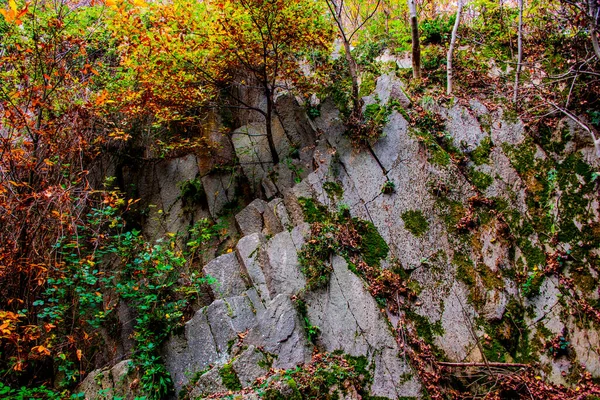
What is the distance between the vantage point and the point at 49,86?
6.36 metres

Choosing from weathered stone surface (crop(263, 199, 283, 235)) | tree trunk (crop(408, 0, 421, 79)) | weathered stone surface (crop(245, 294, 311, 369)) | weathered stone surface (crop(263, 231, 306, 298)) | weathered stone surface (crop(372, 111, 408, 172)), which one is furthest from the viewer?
tree trunk (crop(408, 0, 421, 79))

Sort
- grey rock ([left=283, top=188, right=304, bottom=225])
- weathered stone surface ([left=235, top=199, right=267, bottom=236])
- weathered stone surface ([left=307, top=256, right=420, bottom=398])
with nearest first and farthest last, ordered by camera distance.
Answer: weathered stone surface ([left=307, top=256, right=420, bottom=398]), grey rock ([left=283, top=188, right=304, bottom=225]), weathered stone surface ([left=235, top=199, right=267, bottom=236])

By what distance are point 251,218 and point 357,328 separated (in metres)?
3.55

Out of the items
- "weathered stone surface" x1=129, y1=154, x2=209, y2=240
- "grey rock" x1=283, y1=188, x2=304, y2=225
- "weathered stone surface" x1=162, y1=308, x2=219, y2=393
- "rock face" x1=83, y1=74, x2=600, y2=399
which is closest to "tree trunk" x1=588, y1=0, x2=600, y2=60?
"rock face" x1=83, y1=74, x2=600, y2=399

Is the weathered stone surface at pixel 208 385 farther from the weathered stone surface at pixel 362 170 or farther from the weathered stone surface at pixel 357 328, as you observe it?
the weathered stone surface at pixel 362 170

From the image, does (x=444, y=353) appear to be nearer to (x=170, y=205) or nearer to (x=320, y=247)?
(x=320, y=247)

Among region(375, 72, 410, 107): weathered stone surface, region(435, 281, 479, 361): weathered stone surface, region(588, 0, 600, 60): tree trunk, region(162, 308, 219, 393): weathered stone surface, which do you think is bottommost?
region(435, 281, 479, 361): weathered stone surface

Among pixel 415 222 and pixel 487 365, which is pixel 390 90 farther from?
pixel 487 365

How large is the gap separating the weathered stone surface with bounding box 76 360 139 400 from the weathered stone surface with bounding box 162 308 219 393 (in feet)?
2.08

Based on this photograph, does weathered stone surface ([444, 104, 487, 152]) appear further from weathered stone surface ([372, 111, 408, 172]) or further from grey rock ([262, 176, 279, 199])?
grey rock ([262, 176, 279, 199])

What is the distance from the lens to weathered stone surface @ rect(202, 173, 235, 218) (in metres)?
9.12

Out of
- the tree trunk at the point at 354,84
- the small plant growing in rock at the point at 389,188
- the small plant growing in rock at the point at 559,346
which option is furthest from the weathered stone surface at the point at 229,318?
the tree trunk at the point at 354,84

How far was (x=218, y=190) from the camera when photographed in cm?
929

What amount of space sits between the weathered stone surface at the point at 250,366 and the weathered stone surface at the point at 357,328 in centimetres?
100
